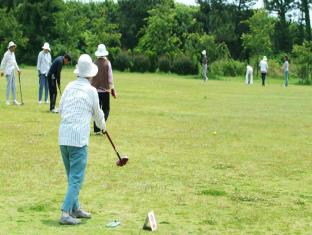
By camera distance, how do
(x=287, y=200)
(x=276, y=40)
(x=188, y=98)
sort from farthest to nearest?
(x=276, y=40)
(x=188, y=98)
(x=287, y=200)

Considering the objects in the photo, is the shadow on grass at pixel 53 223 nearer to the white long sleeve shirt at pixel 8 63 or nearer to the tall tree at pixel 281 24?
the white long sleeve shirt at pixel 8 63

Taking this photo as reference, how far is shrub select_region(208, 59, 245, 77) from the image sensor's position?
2066 inches

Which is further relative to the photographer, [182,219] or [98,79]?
[98,79]

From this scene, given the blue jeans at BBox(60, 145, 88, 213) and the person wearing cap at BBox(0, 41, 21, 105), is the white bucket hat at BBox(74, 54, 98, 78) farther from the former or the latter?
the person wearing cap at BBox(0, 41, 21, 105)

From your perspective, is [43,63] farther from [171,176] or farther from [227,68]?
[227,68]

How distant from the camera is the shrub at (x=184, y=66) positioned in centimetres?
5331

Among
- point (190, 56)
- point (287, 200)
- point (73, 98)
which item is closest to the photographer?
point (73, 98)

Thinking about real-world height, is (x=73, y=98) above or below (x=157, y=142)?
above

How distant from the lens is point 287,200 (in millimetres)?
8375

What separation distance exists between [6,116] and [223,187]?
9.39 m

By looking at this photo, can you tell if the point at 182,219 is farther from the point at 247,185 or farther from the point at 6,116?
the point at 6,116

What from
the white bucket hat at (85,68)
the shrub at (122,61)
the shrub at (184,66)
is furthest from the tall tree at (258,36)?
the white bucket hat at (85,68)

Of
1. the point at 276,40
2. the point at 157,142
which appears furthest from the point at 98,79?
the point at 276,40

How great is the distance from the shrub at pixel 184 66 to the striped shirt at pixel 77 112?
46.4 meters
